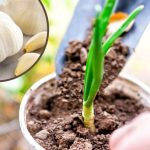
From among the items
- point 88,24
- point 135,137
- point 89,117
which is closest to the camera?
point 135,137

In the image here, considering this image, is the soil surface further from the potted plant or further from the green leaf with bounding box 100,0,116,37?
the green leaf with bounding box 100,0,116,37

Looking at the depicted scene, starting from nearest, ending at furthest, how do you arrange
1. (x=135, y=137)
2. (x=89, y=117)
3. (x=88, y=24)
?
(x=135, y=137) < (x=89, y=117) < (x=88, y=24)

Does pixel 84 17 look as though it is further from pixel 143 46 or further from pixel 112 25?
pixel 143 46

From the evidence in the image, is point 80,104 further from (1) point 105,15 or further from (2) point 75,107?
(1) point 105,15

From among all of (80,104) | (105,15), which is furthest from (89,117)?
(105,15)

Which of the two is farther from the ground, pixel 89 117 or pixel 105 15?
pixel 105 15

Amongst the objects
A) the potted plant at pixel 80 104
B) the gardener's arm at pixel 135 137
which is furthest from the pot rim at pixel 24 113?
the gardener's arm at pixel 135 137

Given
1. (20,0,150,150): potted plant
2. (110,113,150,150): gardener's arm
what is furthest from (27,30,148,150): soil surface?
(110,113,150,150): gardener's arm

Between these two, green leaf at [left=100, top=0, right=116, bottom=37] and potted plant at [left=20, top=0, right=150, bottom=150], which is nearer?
green leaf at [left=100, top=0, right=116, bottom=37]
